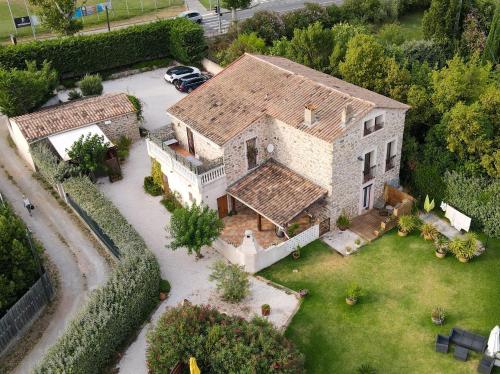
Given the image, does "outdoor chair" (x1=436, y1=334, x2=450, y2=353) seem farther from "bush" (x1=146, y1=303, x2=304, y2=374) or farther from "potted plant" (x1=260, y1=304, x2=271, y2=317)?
"potted plant" (x1=260, y1=304, x2=271, y2=317)

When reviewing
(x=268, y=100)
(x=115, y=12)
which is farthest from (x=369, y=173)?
(x=115, y=12)

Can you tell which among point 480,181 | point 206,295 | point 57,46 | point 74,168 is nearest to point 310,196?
point 206,295

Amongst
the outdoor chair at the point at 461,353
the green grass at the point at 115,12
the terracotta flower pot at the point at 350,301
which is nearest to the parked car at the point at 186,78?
the green grass at the point at 115,12

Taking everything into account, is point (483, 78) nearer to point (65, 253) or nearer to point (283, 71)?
point (283, 71)

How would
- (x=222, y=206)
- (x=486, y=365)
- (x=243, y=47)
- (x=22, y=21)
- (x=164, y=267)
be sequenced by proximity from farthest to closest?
(x=22, y=21) → (x=243, y=47) → (x=222, y=206) → (x=164, y=267) → (x=486, y=365)

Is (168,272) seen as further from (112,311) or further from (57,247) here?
(57,247)
